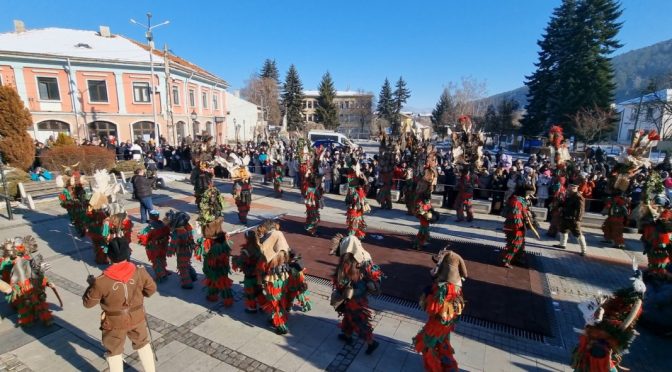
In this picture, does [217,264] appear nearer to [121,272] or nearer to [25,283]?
[121,272]

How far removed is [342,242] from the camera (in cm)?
498

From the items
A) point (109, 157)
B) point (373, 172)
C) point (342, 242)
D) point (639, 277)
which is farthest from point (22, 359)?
point (109, 157)

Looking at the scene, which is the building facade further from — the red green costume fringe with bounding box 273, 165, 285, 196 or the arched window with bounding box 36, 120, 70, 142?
the red green costume fringe with bounding box 273, 165, 285, 196

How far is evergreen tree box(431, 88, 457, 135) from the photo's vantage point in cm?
5016

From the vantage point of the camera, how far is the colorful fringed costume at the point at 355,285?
15.8 ft

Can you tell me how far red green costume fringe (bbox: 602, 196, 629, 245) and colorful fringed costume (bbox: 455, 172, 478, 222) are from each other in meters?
3.74

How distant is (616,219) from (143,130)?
32736 mm

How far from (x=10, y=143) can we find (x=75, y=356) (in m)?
17.3

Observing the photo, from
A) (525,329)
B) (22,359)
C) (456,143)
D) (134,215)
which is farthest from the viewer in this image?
(134,215)

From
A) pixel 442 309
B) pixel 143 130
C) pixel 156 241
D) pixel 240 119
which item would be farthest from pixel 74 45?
pixel 442 309

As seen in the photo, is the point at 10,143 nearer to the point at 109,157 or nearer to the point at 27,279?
the point at 109,157

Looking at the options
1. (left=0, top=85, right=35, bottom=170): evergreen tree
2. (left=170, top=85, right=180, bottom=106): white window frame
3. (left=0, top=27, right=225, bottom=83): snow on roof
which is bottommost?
(left=0, top=85, right=35, bottom=170): evergreen tree

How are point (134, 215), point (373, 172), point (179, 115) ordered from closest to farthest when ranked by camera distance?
point (134, 215) → point (373, 172) → point (179, 115)

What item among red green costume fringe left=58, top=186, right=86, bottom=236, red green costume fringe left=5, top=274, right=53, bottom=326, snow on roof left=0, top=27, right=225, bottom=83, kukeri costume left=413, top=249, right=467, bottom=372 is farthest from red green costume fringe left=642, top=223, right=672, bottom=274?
snow on roof left=0, top=27, right=225, bottom=83
